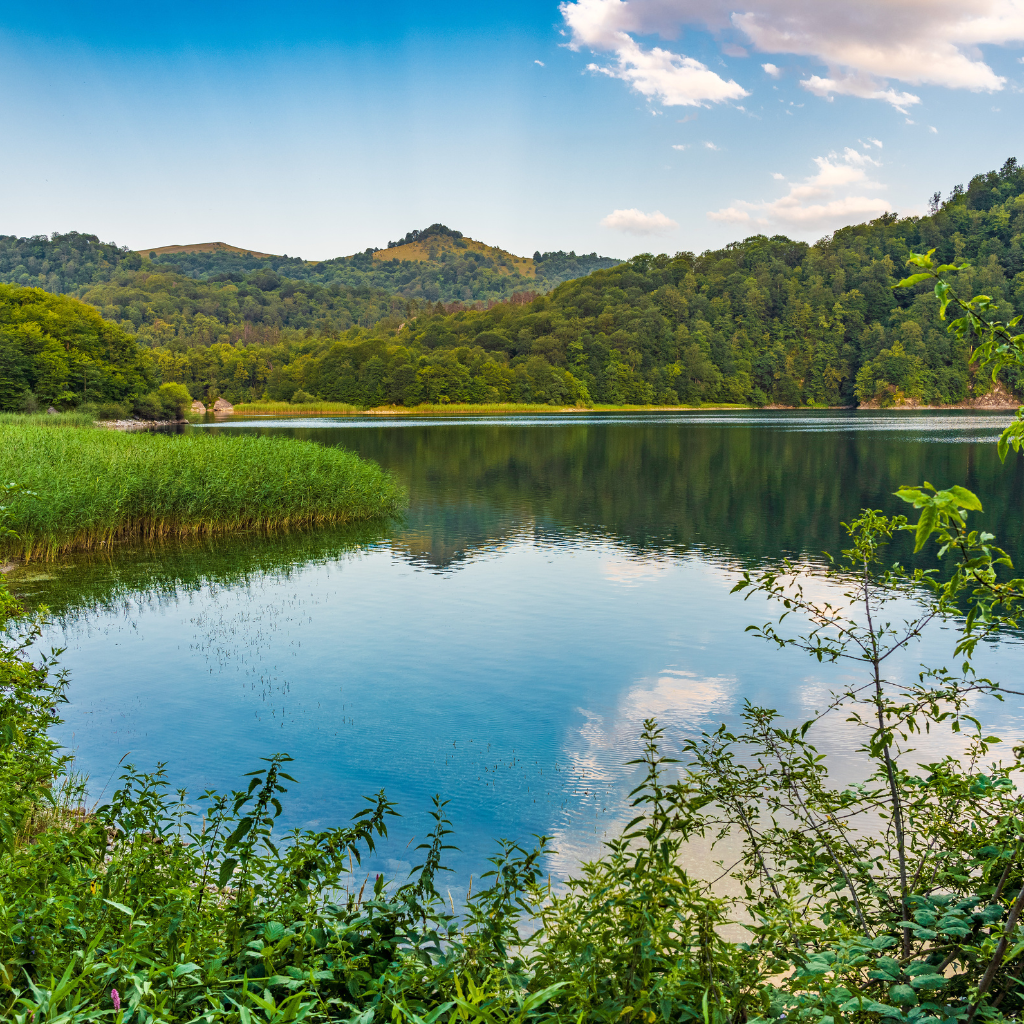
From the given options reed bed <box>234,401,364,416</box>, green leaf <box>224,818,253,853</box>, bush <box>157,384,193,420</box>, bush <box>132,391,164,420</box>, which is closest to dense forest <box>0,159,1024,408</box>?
reed bed <box>234,401,364,416</box>

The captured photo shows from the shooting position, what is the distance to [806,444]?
2192 inches

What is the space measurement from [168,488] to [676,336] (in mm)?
145582

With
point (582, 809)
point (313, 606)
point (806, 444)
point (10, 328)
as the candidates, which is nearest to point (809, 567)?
point (313, 606)

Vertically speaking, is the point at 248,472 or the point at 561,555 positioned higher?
the point at 248,472

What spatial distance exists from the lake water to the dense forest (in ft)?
384

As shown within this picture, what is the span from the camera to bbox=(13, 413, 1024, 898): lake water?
8.38 m

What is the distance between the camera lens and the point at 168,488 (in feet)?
71.5

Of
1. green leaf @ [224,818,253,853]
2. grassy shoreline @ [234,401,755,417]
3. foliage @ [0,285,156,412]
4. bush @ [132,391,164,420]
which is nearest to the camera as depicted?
green leaf @ [224,818,253,853]

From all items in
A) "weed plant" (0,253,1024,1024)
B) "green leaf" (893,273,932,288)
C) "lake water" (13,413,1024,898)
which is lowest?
"lake water" (13,413,1024,898)

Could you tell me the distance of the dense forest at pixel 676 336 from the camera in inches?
5497

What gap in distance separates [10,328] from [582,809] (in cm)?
7956

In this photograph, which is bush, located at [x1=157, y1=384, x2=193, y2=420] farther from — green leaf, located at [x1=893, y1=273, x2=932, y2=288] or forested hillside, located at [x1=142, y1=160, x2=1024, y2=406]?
green leaf, located at [x1=893, y1=273, x2=932, y2=288]

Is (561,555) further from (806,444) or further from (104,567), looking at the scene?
(806,444)

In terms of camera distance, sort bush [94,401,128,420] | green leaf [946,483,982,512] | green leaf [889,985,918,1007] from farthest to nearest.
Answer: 1. bush [94,401,128,420]
2. green leaf [889,985,918,1007]
3. green leaf [946,483,982,512]
